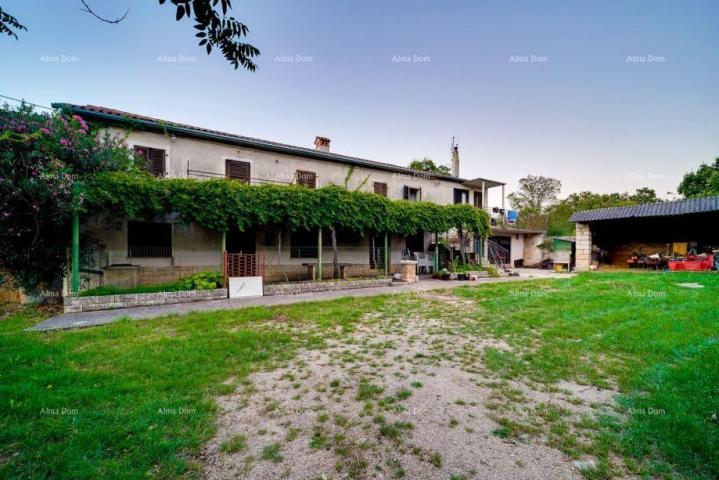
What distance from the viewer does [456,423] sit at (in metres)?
2.57

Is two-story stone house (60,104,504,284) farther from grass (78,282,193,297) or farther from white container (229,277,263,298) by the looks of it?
grass (78,282,193,297)

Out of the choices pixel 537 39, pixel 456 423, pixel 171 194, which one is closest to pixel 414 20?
pixel 537 39

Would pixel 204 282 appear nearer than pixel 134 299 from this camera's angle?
No

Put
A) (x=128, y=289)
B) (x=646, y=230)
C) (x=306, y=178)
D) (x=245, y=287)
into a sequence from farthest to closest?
(x=646, y=230), (x=306, y=178), (x=245, y=287), (x=128, y=289)

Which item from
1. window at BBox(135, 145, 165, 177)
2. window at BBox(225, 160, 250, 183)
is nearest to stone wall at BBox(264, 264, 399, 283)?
window at BBox(225, 160, 250, 183)

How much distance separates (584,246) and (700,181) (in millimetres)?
22198

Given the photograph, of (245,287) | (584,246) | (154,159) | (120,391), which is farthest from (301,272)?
(584,246)

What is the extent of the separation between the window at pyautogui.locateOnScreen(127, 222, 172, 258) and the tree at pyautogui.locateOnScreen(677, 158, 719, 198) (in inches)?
1563

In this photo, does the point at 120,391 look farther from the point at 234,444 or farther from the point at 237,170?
the point at 237,170

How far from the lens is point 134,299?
7.80 m

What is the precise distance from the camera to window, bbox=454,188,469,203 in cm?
1976

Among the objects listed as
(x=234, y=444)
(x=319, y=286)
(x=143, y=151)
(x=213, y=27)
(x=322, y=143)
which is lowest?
(x=319, y=286)

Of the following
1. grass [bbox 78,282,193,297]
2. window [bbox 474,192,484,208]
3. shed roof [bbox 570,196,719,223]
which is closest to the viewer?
→ grass [bbox 78,282,193,297]

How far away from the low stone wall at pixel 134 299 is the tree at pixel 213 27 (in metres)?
6.48
